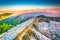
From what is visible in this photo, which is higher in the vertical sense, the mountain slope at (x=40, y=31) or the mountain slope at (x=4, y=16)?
the mountain slope at (x=4, y=16)

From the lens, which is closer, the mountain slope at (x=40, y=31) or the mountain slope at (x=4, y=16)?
the mountain slope at (x=40, y=31)

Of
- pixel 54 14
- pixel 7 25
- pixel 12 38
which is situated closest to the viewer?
pixel 12 38

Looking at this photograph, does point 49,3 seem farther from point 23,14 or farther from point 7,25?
point 7,25

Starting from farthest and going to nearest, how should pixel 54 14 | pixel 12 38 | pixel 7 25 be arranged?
pixel 54 14 < pixel 7 25 < pixel 12 38

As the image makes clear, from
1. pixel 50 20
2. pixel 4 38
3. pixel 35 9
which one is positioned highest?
pixel 35 9

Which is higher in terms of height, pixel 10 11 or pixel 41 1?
pixel 41 1

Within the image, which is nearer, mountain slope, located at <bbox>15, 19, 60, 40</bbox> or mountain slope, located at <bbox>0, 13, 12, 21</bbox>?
mountain slope, located at <bbox>15, 19, 60, 40</bbox>

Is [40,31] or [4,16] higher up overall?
[4,16]

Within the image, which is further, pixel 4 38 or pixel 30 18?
pixel 30 18

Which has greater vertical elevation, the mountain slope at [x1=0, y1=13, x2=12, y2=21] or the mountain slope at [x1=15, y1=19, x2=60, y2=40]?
the mountain slope at [x1=0, y1=13, x2=12, y2=21]

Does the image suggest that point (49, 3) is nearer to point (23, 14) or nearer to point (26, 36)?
point (23, 14)

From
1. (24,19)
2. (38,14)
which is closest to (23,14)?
(24,19)
